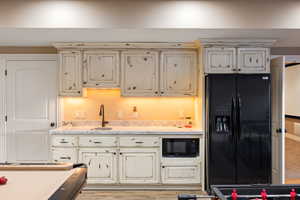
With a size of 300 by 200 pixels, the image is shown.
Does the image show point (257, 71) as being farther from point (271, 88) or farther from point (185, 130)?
point (185, 130)

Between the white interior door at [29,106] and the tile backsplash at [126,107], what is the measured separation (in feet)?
1.36

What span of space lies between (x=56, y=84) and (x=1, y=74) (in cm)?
97

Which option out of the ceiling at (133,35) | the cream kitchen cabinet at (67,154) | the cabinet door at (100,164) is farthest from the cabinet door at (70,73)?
the cabinet door at (100,164)

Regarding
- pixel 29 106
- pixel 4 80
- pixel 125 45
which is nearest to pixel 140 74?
pixel 125 45

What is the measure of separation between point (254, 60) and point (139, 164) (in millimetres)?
2339

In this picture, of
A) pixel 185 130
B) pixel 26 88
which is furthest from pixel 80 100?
pixel 185 130

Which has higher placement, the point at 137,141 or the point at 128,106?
the point at 128,106

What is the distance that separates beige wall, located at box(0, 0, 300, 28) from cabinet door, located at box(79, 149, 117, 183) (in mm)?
1876

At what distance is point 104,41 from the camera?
4199mm

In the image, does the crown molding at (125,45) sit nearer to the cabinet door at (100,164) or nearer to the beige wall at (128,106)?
the beige wall at (128,106)

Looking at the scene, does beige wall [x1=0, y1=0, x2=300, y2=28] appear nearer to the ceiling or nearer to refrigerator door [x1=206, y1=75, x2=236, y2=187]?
the ceiling

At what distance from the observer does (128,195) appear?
3984mm

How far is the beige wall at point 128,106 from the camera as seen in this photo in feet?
15.7

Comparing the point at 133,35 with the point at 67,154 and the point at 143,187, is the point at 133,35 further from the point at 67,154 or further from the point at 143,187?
the point at 143,187
